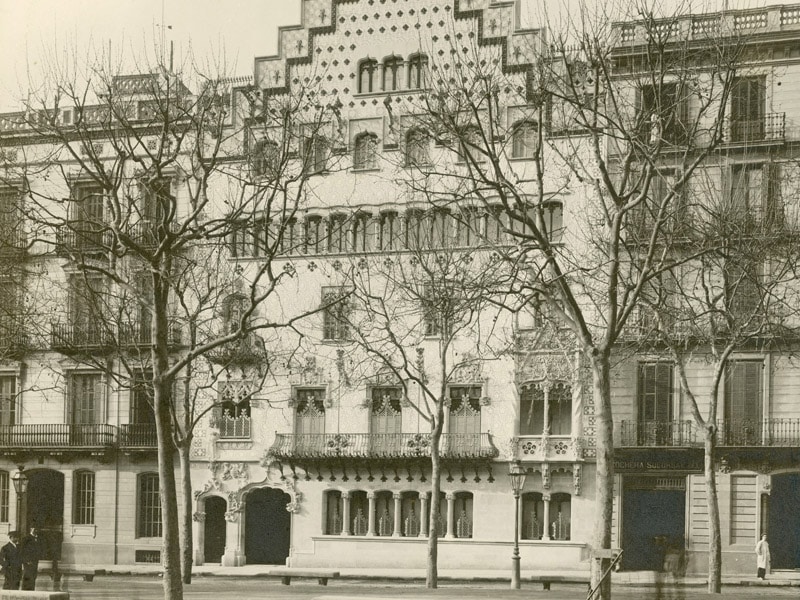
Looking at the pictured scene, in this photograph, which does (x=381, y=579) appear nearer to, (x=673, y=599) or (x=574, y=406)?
(x=574, y=406)

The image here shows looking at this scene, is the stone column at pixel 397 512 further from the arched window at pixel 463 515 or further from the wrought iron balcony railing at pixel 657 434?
the wrought iron balcony railing at pixel 657 434

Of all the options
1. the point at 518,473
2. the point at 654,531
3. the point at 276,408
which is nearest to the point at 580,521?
the point at 654,531

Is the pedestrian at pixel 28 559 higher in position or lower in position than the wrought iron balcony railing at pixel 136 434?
lower

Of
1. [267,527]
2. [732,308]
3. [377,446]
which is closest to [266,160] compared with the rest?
[732,308]

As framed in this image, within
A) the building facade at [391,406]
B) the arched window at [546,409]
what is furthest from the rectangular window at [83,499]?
the arched window at [546,409]

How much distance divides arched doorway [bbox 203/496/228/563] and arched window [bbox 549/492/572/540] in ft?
39.1

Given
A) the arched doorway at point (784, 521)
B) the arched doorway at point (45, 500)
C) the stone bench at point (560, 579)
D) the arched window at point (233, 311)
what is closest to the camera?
the stone bench at point (560, 579)

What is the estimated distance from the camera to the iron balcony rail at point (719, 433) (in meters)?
37.0

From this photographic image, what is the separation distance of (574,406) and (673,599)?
58.3 feet

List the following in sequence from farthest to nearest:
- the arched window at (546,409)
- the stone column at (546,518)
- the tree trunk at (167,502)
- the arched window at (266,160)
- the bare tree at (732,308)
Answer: the arched window at (546,409) < the stone column at (546,518) < the bare tree at (732,308) < the arched window at (266,160) < the tree trunk at (167,502)

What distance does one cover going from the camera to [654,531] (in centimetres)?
3925

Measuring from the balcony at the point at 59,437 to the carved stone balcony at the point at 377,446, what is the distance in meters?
6.68

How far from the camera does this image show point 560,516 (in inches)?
1563

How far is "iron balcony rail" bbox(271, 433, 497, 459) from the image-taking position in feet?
132
